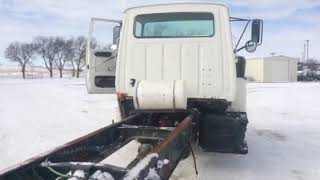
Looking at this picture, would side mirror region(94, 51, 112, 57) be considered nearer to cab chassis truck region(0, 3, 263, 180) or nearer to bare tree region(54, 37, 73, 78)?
cab chassis truck region(0, 3, 263, 180)

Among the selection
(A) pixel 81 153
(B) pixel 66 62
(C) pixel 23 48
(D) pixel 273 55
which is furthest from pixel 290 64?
(A) pixel 81 153

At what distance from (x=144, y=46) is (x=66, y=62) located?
83.9m

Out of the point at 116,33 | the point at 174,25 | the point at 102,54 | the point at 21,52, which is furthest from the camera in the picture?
the point at 21,52

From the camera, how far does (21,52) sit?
93.1 metres

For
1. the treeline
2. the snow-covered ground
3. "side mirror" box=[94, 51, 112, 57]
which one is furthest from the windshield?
the treeline

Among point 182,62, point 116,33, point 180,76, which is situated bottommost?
point 180,76

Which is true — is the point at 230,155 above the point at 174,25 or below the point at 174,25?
below

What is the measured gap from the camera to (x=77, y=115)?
48.4 ft

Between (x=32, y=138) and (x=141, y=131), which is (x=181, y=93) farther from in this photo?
(x=32, y=138)

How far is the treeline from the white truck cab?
75.2 metres

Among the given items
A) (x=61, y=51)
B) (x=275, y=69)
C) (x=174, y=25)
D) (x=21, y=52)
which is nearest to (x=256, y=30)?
(x=174, y=25)

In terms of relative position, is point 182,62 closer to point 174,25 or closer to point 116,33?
point 174,25

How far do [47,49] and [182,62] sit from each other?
85682mm

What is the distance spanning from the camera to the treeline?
85.3 m
